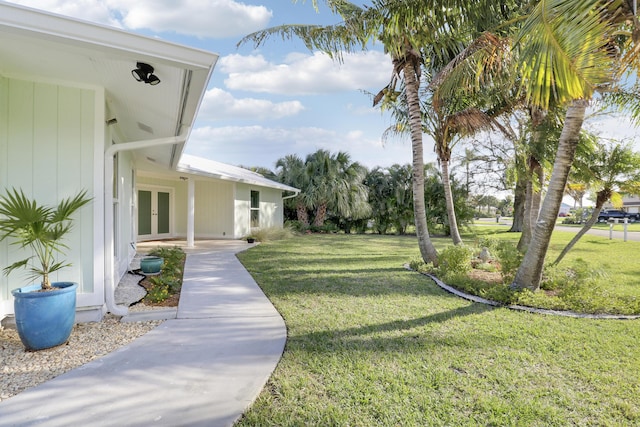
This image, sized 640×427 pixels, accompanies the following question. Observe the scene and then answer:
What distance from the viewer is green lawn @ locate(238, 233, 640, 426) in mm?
2502

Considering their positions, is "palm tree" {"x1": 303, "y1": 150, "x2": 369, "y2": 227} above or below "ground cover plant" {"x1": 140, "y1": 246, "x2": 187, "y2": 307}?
above

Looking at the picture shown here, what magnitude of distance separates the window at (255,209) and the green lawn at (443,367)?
11.6 m

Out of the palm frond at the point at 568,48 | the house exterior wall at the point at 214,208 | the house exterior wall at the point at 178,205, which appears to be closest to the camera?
the palm frond at the point at 568,48

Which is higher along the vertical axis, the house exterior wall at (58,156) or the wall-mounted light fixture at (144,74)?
the wall-mounted light fixture at (144,74)

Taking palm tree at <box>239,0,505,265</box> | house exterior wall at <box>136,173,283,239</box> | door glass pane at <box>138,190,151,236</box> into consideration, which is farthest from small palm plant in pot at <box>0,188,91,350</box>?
house exterior wall at <box>136,173,283,239</box>

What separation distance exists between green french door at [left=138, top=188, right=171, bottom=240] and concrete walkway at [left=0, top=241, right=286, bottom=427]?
1099cm

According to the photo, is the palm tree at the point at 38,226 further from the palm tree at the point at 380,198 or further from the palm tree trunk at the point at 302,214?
the palm tree at the point at 380,198

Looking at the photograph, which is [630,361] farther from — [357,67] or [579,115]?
[357,67]

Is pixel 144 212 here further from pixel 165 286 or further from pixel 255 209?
pixel 165 286

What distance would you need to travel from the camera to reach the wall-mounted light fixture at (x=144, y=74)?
145 inches

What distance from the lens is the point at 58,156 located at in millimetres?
4199

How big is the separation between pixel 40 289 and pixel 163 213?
12.4m

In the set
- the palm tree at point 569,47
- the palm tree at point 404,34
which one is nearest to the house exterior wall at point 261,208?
the palm tree at point 404,34

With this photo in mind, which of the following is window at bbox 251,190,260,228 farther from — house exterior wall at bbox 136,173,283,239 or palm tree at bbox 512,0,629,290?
palm tree at bbox 512,0,629,290
